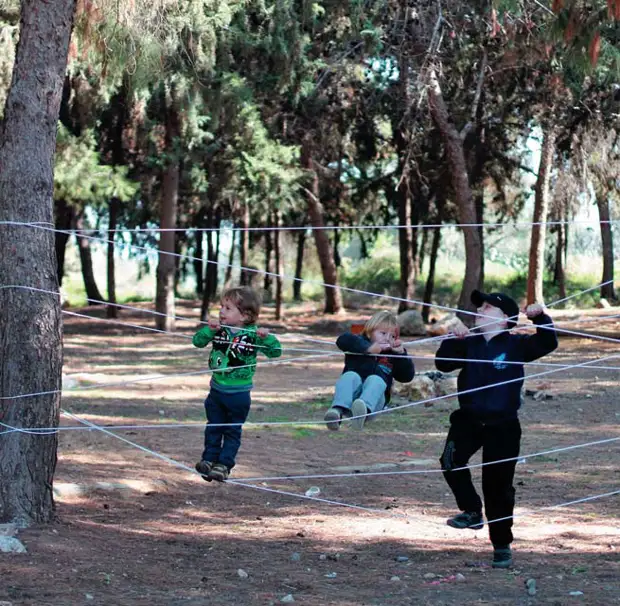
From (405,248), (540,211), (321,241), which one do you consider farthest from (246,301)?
(405,248)

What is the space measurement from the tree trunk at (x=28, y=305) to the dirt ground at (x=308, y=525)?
296mm

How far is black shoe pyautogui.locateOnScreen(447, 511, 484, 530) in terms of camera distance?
17.6ft

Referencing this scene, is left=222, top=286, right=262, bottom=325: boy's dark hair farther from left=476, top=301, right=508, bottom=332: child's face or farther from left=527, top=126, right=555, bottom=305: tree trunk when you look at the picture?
left=527, top=126, right=555, bottom=305: tree trunk

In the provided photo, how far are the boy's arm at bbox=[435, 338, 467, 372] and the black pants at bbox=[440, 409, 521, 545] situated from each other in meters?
0.26

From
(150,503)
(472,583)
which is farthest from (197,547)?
(472,583)

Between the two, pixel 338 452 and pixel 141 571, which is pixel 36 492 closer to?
pixel 141 571

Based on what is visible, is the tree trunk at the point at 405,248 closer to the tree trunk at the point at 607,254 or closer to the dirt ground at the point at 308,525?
the tree trunk at the point at 607,254

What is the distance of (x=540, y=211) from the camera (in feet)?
69.7

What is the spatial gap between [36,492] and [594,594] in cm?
300

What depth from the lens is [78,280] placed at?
44219mm

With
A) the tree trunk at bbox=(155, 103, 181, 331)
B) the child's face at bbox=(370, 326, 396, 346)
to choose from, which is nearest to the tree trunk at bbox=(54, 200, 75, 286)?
the tree trunk at bbox=(155, 103, 181, 331)

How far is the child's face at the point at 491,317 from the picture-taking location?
16.6 feet

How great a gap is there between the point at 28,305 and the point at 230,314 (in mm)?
1114

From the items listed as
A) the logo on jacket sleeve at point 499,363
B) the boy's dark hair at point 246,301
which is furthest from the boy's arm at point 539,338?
the boy's dark hair at point 246,301
